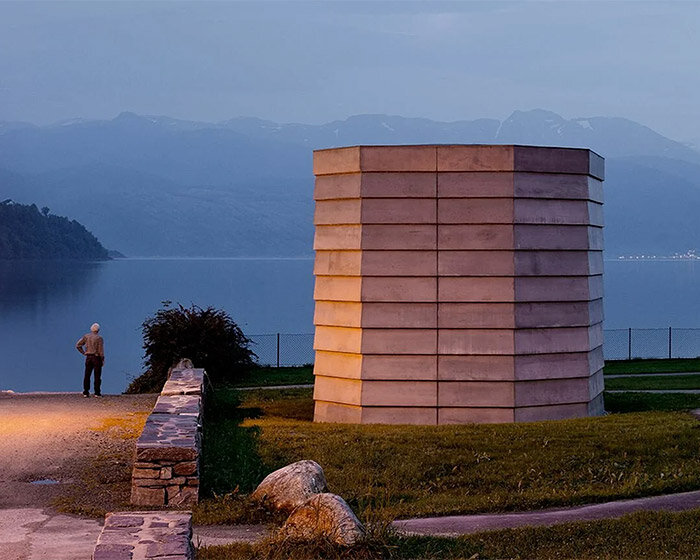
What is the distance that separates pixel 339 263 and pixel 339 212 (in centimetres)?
88

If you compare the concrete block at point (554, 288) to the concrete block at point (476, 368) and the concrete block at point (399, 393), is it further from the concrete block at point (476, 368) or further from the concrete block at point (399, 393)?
the concrete block at point (399, 393)

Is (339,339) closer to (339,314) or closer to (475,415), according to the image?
(339,314)

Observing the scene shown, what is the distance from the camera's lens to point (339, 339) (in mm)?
19984

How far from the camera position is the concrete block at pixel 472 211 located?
19.2 meters

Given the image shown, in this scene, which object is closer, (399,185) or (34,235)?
(399,185)

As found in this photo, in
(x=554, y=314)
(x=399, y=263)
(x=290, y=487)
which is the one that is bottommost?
(x=290, y=487)

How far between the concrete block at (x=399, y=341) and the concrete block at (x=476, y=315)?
1.08ft

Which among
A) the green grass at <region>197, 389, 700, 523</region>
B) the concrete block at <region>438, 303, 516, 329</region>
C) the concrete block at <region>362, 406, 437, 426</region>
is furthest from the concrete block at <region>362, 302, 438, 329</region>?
the green grass at <region>197, 389, 700, 523</region>

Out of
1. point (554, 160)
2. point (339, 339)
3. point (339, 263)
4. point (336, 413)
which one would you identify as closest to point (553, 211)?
point (554, 160)

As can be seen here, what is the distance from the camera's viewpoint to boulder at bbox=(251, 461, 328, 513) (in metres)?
12.9

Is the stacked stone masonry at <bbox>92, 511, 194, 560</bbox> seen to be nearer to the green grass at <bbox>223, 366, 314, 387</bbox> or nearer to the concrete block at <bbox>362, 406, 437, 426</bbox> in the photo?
the concrete block at <bbox>362, 406, 437, 426</bbox>

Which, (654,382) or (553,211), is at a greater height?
(553,211)

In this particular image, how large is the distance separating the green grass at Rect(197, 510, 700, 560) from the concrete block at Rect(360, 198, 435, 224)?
25.5 ft

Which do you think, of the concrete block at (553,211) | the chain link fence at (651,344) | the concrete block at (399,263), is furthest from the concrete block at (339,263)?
the chain link fence at (651,344)
